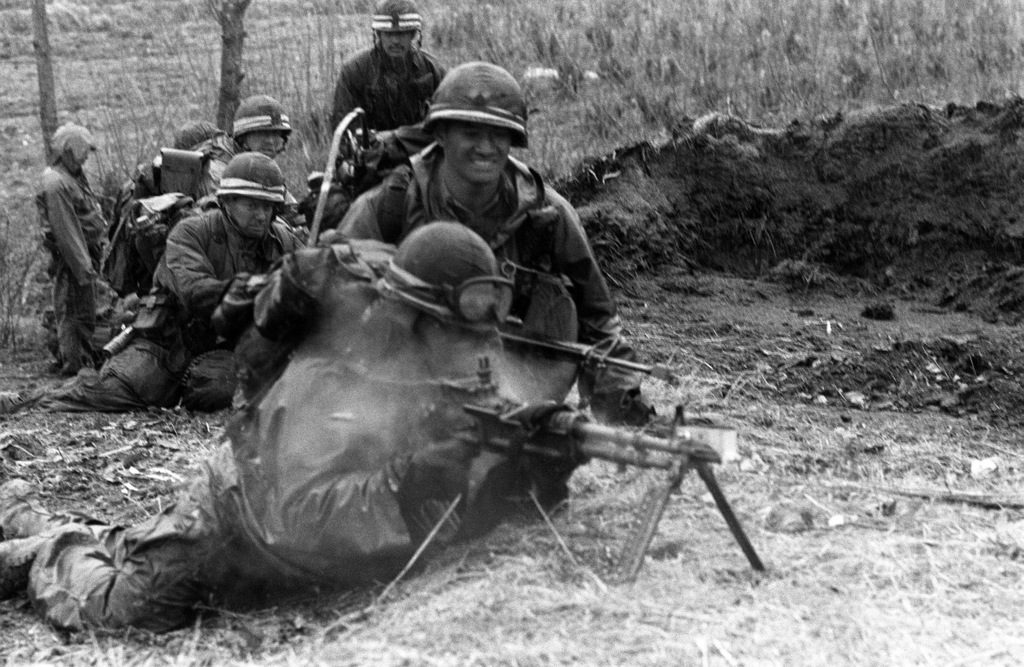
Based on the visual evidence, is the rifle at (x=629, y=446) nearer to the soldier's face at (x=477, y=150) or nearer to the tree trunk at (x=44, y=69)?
the soldier's face at (x=477, y=150)

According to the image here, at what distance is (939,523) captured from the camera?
5727 millimetres

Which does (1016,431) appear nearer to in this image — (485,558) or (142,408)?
(485,558)

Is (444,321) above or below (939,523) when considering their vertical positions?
above

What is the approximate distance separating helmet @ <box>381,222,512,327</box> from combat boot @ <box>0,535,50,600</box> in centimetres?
189

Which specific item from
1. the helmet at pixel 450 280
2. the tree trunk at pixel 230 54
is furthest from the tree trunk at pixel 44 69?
the helmet at pixel 450 280

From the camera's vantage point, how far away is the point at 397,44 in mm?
9438

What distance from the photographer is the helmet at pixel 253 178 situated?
869cm

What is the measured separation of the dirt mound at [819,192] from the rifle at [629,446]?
6553 mm

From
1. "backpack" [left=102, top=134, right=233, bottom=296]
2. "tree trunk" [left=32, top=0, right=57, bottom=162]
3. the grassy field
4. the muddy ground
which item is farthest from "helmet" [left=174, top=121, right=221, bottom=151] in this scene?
"tree trunk" [left=32, top=0, right=57, bottom=162]

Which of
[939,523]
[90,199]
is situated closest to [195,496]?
[939,523]

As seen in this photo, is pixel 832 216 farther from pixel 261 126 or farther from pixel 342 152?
pixel 342 152

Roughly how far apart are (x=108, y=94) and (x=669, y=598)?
11332mm

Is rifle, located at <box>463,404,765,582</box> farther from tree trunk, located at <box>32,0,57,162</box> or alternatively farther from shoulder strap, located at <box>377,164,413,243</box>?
tree trunk, located at <box>32,0,57,162</box>

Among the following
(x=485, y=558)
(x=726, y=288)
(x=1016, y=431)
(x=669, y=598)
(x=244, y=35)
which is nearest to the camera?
(x=669, y=598)
